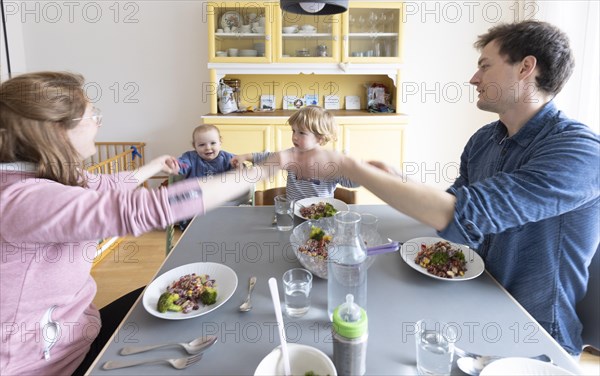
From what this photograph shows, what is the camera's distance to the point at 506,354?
85 cm

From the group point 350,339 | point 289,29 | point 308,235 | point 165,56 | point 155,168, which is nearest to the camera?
point 350,339

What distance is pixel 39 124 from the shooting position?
0.96 m

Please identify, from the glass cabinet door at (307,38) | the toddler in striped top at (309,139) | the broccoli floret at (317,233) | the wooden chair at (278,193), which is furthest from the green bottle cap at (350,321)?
the glass cabinet door at (307,38)

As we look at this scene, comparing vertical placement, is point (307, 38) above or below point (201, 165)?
above

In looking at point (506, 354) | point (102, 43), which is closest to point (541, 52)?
point (506, 354)

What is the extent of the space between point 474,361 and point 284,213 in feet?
2.81

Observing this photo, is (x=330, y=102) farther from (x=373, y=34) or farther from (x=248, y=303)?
(x=248, y=303)

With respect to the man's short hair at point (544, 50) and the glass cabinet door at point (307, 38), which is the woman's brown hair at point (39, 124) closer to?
the man's short hair at point (544, 50)

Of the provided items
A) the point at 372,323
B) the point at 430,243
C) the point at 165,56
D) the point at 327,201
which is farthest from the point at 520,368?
the point at 165,56

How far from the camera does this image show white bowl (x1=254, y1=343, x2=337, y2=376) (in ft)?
2.55

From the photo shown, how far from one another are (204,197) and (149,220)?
14 cm

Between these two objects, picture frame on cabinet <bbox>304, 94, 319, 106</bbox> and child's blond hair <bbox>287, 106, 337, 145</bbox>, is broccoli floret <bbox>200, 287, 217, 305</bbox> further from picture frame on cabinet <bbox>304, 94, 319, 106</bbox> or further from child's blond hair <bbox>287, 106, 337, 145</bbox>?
picture frame on cabinet <bbox>304, 94, 319, 106</bbox>

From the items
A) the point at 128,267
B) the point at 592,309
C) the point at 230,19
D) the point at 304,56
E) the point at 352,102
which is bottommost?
the point at 128,267

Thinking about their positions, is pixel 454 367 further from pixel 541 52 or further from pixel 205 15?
pixel 205 15
